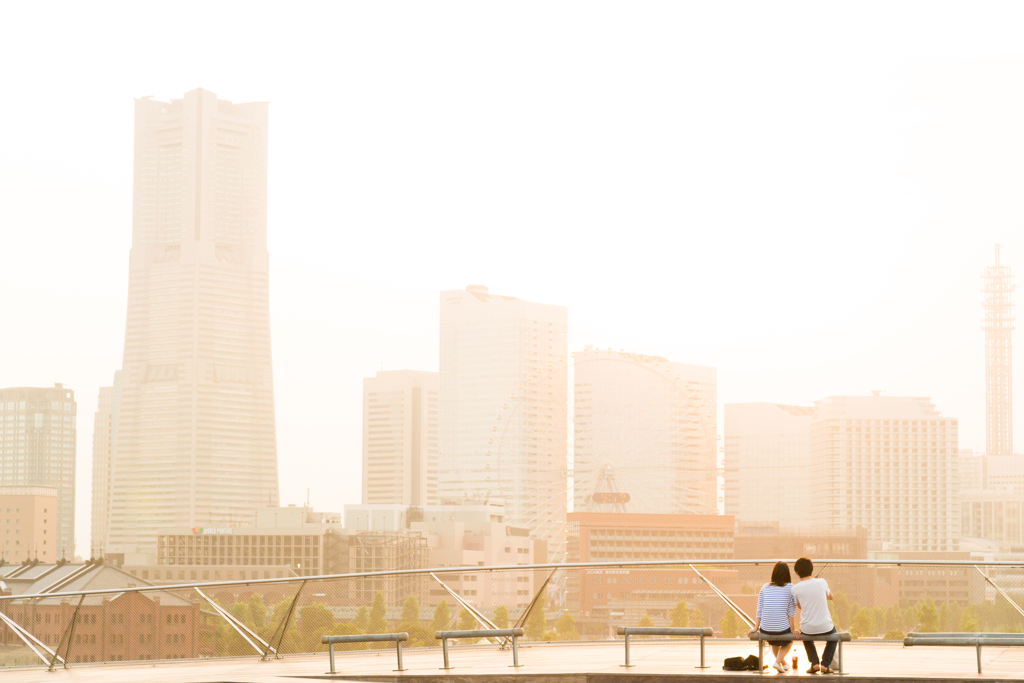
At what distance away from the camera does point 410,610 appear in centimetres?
2236

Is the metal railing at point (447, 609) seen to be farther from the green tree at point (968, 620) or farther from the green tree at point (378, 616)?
the green tree at point (378, 616)

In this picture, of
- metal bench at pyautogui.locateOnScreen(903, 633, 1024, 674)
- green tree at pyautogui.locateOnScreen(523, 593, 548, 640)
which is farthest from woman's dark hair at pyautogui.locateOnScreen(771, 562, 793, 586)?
green tree at pyautogui.locateOnScreen(523, 593, 548, 640)

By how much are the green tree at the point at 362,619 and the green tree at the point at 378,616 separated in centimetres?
A: 13

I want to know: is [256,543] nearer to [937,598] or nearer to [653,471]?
[653,471]

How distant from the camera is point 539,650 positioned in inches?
659

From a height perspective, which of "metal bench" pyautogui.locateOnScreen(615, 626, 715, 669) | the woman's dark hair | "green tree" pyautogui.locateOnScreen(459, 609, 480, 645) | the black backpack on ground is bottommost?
"green tree" pyautogui.locateOnScreen(459, 609, 480, 645)

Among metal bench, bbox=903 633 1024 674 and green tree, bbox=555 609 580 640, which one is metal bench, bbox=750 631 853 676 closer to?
metal bench, bbox=903 633 1024 674

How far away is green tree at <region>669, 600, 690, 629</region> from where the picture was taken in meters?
20.1

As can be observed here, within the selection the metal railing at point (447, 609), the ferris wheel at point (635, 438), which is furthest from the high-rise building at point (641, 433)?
the metal railing at point (447, 609)

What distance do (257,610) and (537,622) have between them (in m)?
4.02

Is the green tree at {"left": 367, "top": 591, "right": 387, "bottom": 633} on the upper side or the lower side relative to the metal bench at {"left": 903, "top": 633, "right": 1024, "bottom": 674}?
lower

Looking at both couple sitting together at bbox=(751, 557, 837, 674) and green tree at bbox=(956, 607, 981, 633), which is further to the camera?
green tree at bbox=(956, 607, 981, 633)

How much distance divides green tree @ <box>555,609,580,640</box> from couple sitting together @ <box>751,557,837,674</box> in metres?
5.48

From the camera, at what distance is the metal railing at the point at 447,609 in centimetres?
1691
